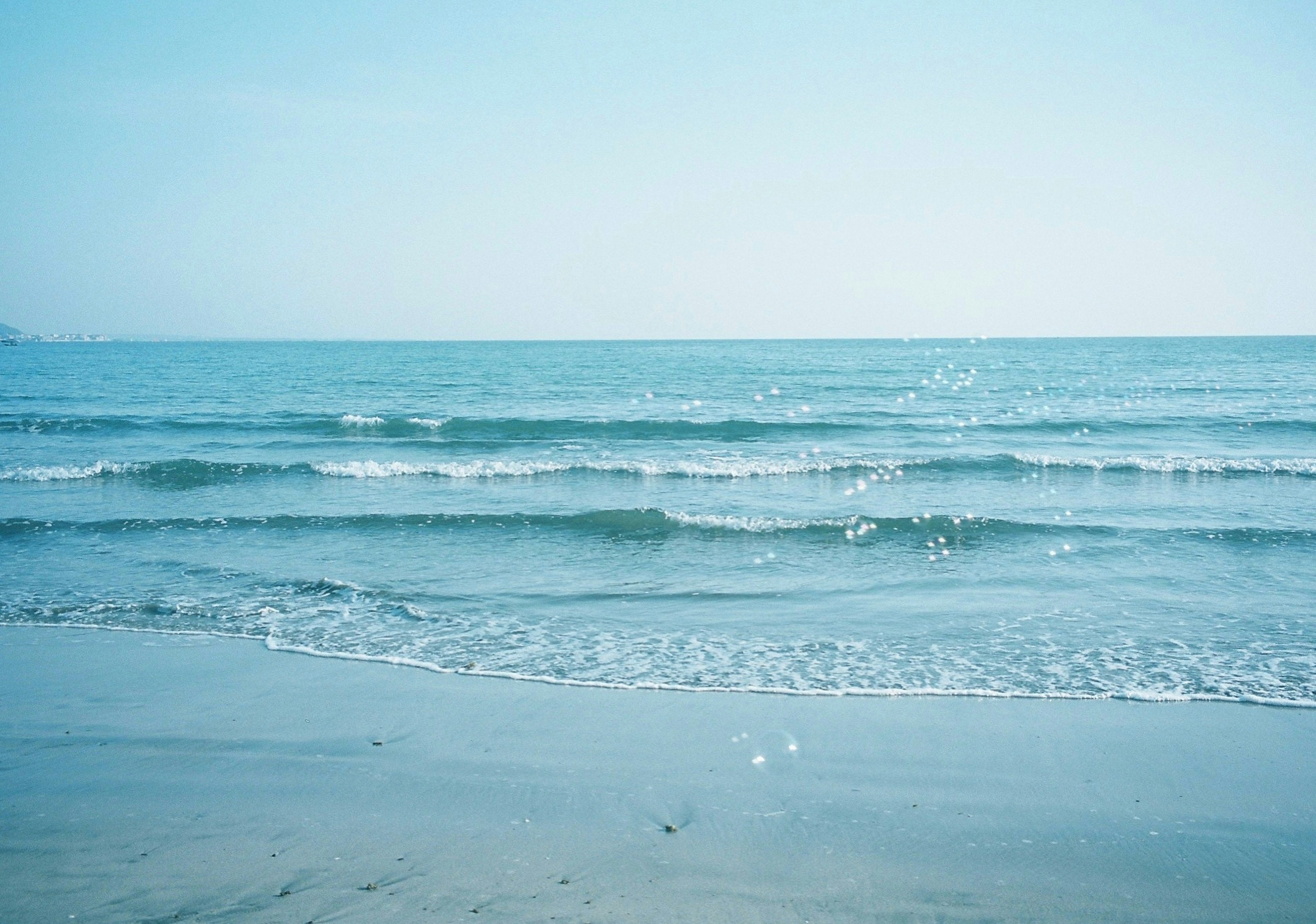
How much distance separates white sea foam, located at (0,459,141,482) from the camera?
19.2 meters

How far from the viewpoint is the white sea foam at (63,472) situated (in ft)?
62.9

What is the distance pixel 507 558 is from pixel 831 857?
27.5ft

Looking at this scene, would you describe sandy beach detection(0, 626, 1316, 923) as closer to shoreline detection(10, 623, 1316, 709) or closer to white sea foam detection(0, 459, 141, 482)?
shoreline detection(10, 623, 1316, 709)

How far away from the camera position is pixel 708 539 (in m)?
13.8

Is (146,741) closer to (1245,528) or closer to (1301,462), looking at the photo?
(1245,528)

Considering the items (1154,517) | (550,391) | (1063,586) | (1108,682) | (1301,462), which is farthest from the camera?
(550,391)

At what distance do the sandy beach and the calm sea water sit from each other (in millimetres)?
869

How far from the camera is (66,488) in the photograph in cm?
1819

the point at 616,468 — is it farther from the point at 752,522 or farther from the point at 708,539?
A: the point at 708,539

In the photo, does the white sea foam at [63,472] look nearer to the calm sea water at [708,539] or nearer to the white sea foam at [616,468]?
the calm sea water at [708,539]

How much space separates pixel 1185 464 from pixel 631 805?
20.1 metres

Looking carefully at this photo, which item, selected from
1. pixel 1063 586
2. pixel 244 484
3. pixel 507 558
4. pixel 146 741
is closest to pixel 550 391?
pixel 244 484

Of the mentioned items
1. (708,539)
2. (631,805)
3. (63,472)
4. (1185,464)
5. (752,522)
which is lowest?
(631,805)

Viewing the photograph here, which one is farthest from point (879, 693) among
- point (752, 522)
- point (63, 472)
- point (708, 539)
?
point (63, 472)
